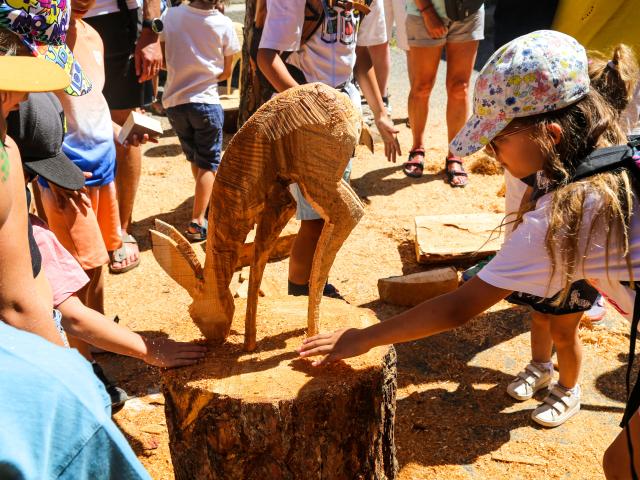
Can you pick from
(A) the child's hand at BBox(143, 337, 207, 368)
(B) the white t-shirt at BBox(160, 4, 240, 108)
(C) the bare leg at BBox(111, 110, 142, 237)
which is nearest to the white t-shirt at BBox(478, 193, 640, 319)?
(A) the child's hand at BBox(143, 337, 207, 368)

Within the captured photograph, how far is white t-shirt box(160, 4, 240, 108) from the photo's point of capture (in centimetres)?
473

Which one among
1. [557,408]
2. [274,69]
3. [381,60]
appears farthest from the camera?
[381,60]

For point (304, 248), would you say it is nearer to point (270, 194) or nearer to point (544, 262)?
point (270, 194)

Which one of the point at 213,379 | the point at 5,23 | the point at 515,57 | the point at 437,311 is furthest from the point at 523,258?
the point at 5,23

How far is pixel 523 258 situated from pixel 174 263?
121 centimetres

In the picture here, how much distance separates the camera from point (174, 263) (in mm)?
2498

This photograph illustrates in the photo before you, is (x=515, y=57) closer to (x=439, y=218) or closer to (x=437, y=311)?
(x=437, y=311)

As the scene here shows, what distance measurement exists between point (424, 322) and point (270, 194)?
67cm

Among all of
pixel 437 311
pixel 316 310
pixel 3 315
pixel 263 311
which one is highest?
pixel 3 315

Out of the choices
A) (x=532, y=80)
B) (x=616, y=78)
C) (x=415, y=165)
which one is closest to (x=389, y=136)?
(x=616, y=78)

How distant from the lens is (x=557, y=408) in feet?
10.3

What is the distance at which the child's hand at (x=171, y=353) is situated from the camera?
236 cm

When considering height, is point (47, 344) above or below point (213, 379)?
above

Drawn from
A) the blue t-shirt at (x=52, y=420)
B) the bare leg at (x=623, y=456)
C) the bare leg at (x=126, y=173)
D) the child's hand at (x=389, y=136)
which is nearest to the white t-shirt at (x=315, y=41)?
the child's hand at (x=389, y=136)
